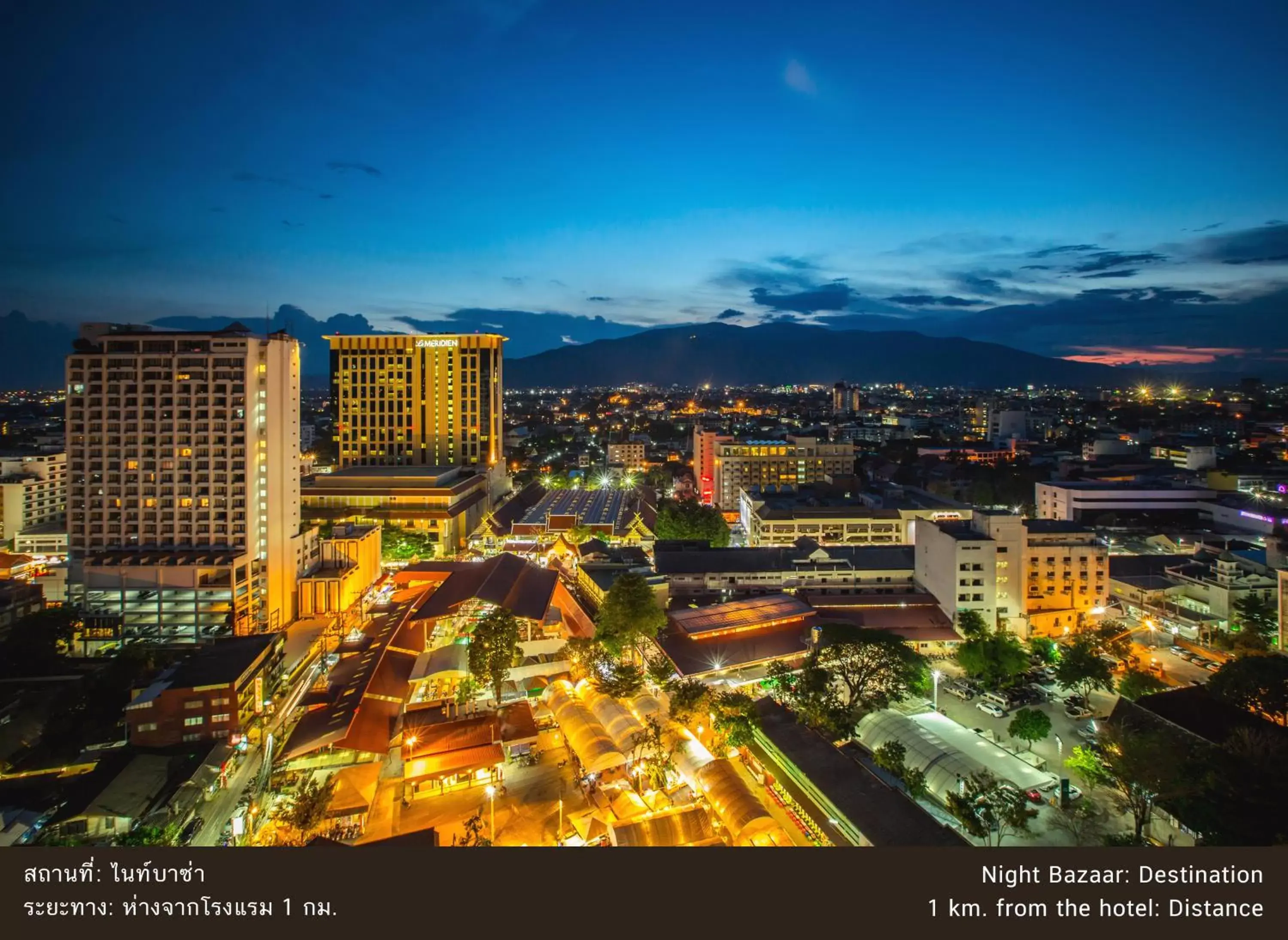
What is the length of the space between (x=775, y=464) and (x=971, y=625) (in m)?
18.5

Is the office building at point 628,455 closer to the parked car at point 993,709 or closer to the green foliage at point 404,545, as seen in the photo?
the green foliage at point 404,545

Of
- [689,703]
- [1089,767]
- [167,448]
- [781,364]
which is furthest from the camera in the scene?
[781,364]

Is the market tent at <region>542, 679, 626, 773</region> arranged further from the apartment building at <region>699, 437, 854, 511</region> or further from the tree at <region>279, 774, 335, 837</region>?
the apartment building at <region>699, 437, 854, 511</region>

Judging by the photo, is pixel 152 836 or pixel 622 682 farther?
pixel 622 682

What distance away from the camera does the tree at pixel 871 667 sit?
37.6 ft

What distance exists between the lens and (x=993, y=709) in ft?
38.8

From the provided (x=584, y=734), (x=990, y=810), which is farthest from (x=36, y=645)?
(x=990, y=810)

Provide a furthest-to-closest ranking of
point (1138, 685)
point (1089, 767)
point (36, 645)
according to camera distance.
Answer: point (36, 645) < point (1138, 685) < point (1089, 767)

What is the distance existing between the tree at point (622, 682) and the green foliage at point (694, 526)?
31.8ft

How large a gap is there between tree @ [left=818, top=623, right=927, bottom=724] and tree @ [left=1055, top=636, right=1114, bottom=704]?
8.25 feet

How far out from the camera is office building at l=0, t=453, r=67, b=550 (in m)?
22.0

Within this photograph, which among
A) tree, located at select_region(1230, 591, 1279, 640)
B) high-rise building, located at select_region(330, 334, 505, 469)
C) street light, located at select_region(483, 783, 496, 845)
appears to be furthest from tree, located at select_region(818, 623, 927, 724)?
high-rise building, located at select_region(330, 334, 505, 469)

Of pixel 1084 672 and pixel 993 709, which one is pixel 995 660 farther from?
pixel 1084 672

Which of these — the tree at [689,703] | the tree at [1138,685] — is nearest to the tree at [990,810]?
the tree at [689,703]
